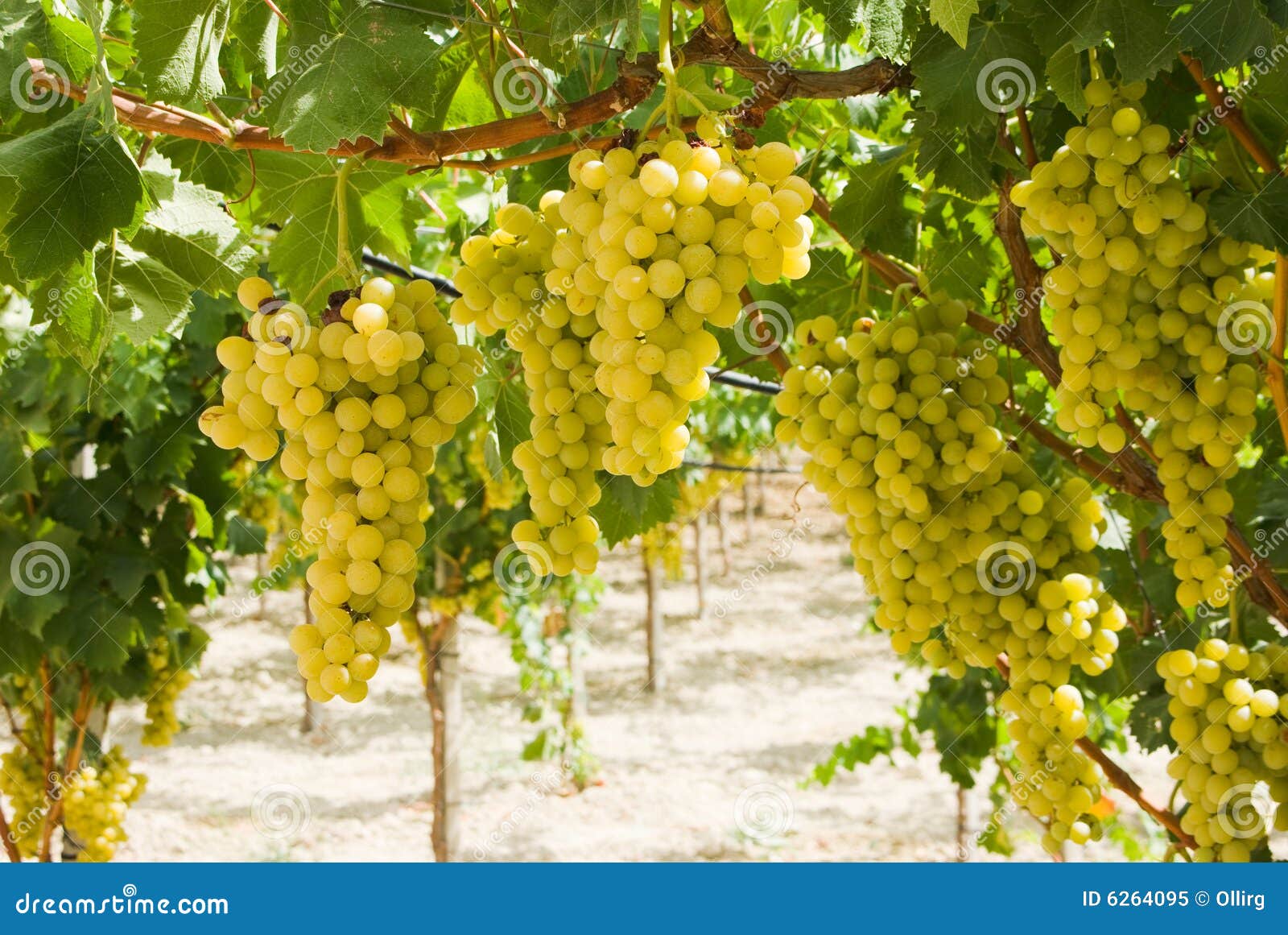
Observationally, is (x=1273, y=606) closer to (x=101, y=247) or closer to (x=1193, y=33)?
(x=1193, y=33)

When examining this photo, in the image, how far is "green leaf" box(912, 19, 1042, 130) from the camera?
1.24m

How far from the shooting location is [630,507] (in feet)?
5.26

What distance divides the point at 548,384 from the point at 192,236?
0.59 metres

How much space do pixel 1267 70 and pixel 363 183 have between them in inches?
42.7

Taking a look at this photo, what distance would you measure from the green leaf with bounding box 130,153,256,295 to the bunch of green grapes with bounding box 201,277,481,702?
16.9 inches

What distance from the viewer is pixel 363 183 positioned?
4.56 feet
